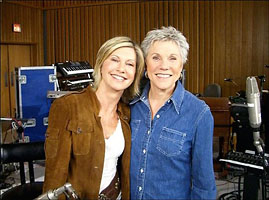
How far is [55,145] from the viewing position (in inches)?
69.3

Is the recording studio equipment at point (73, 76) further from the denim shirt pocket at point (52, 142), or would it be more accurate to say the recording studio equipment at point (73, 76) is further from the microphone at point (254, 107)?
the microphone at point (254, 107)

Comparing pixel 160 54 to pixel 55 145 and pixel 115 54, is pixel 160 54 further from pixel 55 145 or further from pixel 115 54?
pixel 55 145

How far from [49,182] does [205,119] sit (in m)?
0.91

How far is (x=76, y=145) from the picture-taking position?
1793mm

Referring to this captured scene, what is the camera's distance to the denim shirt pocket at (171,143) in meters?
1.77

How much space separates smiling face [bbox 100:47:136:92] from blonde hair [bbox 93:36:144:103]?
0.02 metres

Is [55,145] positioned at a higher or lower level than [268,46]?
lower

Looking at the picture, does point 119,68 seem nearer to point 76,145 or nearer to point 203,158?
point 76,145

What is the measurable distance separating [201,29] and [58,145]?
286 inches

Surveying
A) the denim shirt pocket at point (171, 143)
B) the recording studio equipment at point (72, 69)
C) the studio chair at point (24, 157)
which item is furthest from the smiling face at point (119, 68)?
the recording studio equipment at point (72, 69)

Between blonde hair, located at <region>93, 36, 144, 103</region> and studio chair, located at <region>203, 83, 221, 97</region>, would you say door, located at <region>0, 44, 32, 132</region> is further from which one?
blonde hair, located at <region>93, 36, 144, 103</region>

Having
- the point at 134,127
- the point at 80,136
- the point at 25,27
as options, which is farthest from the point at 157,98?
the point at 25,27

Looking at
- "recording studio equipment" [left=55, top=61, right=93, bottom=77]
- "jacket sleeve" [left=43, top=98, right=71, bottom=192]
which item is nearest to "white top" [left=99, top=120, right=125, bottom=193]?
"jacket sleeve" [left=43, top=98, right=71, bottom=192]

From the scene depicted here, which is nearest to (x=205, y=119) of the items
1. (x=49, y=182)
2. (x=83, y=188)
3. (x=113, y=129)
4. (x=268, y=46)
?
(x=113, y=129)
